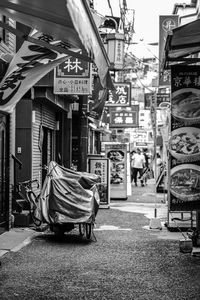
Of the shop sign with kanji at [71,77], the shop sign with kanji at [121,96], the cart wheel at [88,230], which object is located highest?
the shop sign with kanji at [121,96]

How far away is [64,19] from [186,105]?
4.75m

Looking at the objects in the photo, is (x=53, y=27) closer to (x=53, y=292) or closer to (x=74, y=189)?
(x=53, y=292)

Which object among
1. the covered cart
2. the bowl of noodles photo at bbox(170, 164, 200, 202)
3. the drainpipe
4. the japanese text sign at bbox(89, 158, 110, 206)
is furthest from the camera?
the japanese text sign at bbox(89, 158, 110, 206)

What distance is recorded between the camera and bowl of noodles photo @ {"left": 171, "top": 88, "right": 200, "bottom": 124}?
9766 millimetres

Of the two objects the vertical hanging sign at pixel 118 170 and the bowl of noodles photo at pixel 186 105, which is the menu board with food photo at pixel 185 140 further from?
the vertical hanging sign at pixel 118 170

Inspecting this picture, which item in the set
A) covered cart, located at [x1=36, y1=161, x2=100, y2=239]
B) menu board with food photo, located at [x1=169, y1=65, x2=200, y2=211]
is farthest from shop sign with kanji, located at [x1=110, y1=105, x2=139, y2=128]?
menu board with food photo, located at [x1=169, y1=65, x2=200, y2=211]

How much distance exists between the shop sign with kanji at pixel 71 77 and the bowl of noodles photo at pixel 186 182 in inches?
181

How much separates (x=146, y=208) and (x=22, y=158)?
5.62m

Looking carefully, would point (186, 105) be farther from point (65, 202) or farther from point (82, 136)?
point (82, 136)

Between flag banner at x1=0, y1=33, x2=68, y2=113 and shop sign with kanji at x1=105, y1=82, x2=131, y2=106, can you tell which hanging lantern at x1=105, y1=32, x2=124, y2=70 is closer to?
shop sign with kanji at x1=105, y1=82, x2=131, y2=106

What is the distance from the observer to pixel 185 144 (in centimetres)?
1031

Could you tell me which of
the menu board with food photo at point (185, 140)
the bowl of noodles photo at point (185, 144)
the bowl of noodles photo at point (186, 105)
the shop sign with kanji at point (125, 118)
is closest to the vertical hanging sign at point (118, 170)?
the shop sign with kanji at point (125, 118)

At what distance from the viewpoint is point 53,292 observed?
692cm

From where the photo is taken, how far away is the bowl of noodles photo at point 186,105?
9.77m
